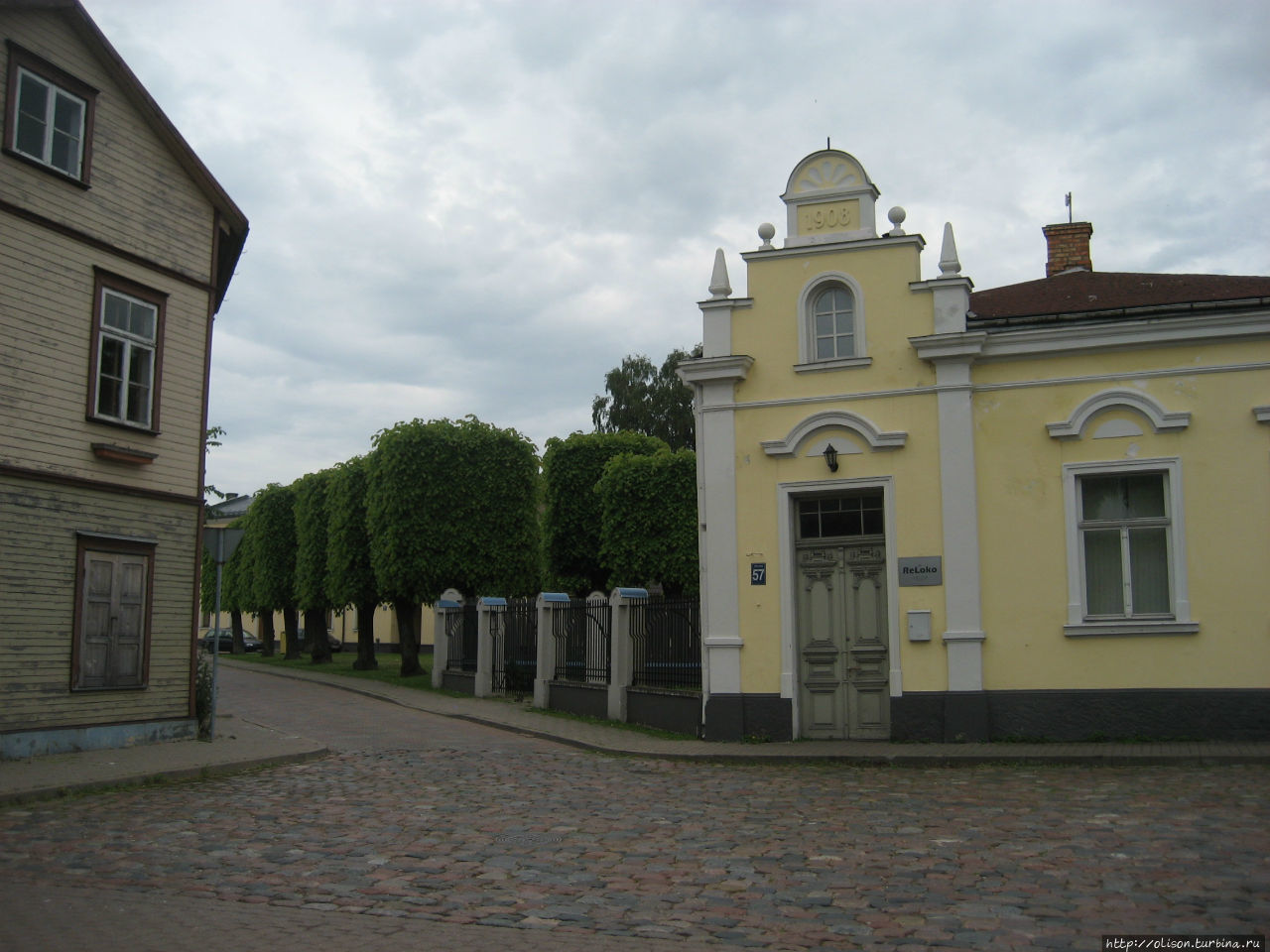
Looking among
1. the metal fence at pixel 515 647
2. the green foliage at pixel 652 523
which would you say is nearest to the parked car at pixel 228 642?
the green foliage at pixel 652 523

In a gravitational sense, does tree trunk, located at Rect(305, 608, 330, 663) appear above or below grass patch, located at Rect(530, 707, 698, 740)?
above

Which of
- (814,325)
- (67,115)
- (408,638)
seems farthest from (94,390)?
(408,638)

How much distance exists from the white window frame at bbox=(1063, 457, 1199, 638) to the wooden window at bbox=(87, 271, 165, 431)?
11454mm

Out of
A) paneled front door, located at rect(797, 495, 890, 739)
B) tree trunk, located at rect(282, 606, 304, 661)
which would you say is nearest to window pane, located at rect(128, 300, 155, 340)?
paneled front door, located at rect(797, 495, 890, 739)

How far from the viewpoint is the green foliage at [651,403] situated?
55.2 metres

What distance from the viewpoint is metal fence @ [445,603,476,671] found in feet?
88.2

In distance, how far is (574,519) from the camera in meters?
38.3

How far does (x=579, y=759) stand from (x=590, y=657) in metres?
5.61

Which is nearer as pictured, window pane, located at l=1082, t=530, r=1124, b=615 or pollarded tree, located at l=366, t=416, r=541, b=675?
window pane, located at l=1082, t=530, r=1124, b=615

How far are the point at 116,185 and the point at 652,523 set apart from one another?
20.5m

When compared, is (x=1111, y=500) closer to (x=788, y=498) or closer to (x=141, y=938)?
(x=788, y=498)

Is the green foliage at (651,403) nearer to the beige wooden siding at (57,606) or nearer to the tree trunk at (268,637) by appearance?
the tree trunk at (268,637)

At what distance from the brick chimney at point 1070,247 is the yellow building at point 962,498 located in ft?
13.0

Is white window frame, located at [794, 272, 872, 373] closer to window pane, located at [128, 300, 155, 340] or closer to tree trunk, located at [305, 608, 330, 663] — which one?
window pane, located at [128, 300, 155, 340]
